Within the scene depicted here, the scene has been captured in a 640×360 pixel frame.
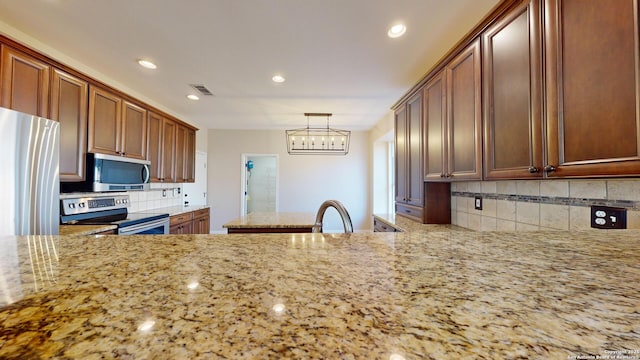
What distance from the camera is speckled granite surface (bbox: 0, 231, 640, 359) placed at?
0.27 m

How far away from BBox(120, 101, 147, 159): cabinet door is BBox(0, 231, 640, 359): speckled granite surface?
271 cm

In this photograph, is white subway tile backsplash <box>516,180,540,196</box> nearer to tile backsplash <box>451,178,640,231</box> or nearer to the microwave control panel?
tile backsplash <box>451,178,640,231</box>

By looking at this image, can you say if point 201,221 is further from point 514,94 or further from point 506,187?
point 514,94

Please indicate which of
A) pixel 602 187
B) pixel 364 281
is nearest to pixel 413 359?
pixel 364 281

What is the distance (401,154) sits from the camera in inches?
117

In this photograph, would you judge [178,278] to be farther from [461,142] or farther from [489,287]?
[461,142]

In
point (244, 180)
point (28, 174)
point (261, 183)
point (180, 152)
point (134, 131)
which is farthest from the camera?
point (261, 183)

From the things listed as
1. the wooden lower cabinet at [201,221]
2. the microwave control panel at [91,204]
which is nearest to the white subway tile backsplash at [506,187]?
the microwave control panel at [91,204]

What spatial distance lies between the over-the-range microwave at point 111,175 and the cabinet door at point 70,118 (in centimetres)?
8

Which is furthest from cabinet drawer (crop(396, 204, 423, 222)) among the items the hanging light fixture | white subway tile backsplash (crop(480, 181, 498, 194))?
the hanging light fixture

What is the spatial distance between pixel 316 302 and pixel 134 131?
3.56m

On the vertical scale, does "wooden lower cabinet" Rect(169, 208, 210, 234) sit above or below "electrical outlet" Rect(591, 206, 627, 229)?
below

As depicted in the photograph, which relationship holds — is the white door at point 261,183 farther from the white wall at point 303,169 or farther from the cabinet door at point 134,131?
the cabinet door at point 134,131

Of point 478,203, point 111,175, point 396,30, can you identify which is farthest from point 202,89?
point 478,203
